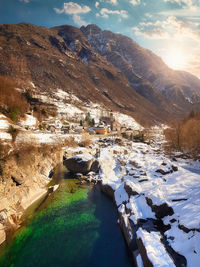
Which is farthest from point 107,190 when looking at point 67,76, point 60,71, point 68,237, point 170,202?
point 60,71

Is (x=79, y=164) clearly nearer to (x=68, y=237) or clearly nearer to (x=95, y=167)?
(x=95, y=167)

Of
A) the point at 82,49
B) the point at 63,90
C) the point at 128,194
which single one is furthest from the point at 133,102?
the point at 128,194

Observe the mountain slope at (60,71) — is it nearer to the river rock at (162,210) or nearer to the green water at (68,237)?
the green water at (68,237)

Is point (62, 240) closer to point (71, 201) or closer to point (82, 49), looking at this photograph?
point (71, 201)

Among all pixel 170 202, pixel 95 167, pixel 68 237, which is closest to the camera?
pixel 68 237

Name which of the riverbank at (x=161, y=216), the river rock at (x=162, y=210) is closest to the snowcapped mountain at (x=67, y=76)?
the riverbank at (x=161, y=216)

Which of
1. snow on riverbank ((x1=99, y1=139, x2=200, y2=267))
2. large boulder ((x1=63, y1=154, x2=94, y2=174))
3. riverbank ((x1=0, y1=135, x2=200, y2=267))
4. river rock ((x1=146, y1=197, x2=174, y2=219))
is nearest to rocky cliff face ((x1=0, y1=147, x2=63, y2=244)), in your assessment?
large boulder ((x1=63, y1=154, x2=94, y2=174))
